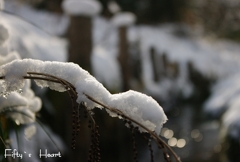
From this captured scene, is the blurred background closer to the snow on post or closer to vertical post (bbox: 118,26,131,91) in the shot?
vertical post (bbox: 118,26,131,91)

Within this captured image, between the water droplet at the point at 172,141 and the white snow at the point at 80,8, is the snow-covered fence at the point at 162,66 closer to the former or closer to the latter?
the water droplet at the point at 172,141

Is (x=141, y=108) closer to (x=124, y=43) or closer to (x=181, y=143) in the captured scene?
(x=181, y=143)

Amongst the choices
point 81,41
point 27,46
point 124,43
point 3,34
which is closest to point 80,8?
point 81,41

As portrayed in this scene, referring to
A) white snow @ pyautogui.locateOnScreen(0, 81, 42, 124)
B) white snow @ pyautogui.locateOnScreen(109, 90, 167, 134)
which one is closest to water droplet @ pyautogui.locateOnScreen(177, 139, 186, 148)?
white snow @ pyautogui.locateOnScreen(0, 81, 42, 124)

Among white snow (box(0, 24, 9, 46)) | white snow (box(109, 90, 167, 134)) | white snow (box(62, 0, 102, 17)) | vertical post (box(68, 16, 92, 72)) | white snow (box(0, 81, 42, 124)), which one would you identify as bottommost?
white snow (box(109, 90, 167, 134))

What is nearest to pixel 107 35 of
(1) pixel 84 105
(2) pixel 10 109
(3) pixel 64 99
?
(3) pixel 64 99

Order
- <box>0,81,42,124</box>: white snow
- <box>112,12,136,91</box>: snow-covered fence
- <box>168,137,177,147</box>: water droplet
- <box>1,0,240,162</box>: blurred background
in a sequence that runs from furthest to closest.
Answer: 1. <box>112,12,136,91</box>: snow-covered fence
2. <box>168,137,177,147</box>: water droplet
3. <box>1,0,240,162</box>: blurred background
4. <box>0,81,42,124</box>: white snow

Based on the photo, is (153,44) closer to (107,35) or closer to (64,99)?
(107,35)
